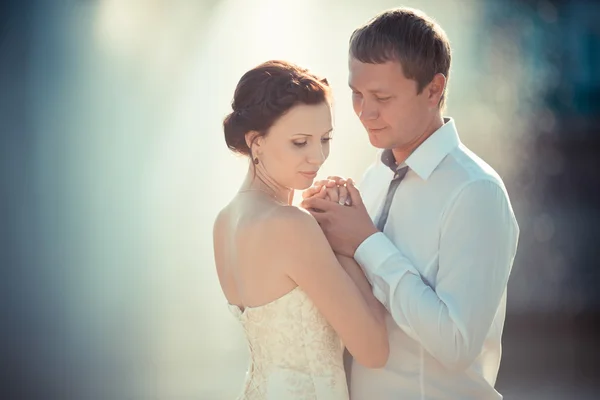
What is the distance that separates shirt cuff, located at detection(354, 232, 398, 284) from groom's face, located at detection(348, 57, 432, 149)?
292mm

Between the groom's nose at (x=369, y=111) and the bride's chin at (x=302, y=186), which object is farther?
the groom's nose at (x=369, y=111)

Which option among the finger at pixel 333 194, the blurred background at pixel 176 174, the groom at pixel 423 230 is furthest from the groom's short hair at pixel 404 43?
the blurred background at pixel 176 174

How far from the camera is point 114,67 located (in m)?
8.79

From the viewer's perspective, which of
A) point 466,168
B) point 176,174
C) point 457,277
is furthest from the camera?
point 176,174

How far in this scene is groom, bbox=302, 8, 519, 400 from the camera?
2035mm

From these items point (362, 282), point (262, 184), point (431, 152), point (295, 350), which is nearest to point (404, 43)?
point (431, 152)

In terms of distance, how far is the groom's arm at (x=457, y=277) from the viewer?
2.02m

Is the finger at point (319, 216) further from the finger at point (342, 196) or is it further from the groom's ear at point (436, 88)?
the groom's ear at point (436, 88)

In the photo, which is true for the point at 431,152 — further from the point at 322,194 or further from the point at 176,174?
the point at 176,174

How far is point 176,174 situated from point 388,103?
6.76 m

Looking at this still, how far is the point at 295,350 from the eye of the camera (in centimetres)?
212

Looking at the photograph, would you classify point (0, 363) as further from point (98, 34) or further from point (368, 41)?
point (368, 41)

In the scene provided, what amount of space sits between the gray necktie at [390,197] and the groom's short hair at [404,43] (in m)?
0.22

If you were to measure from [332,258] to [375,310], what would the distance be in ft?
0.55
